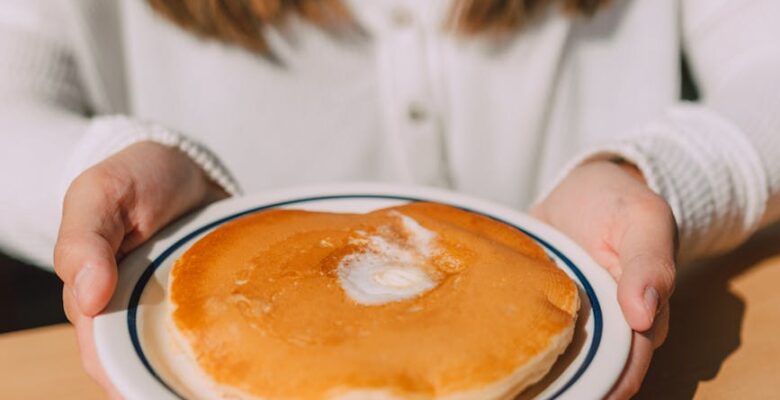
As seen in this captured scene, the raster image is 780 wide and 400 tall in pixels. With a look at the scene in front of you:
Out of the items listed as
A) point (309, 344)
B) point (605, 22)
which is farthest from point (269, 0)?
point (309, 344)

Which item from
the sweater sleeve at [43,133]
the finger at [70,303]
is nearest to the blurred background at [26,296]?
the sweater sleeve at [43,133]

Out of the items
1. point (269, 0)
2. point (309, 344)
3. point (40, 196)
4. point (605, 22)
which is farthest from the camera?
point (605, 22)

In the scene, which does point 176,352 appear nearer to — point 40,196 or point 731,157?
point 40,196

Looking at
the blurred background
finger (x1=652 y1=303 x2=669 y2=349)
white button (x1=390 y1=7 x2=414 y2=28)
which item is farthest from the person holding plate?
the blurred background

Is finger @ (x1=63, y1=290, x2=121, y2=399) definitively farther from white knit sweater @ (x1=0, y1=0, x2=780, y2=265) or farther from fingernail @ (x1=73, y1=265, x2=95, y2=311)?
white knit sweater @ (x1=0, y1=0, x2=780, y2=265)

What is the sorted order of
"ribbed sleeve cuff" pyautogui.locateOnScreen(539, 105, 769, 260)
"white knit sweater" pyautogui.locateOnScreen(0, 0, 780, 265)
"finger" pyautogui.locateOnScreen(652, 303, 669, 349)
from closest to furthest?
"finger" pyautogui.locateOnScreen(652, 303, 669, 349), "ribbed sleeve cuff" pyautogui.locateOnScreen(539, 105, 769, 260), "white knit sweater" pyautogui.locateOnScreen(0, 0, 780, 265)
